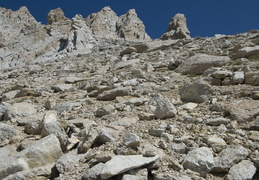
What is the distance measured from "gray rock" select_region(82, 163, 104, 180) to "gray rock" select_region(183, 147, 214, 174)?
1257 mm

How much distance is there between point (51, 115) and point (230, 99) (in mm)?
4357

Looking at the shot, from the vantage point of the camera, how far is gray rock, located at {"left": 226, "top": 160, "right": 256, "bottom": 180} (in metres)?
3.36

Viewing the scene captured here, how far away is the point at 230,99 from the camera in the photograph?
6.20 meters

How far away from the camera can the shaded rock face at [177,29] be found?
155 feet

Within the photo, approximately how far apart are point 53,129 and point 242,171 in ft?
11.8

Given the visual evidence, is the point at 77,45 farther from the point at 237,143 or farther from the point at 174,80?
the point at 237,143

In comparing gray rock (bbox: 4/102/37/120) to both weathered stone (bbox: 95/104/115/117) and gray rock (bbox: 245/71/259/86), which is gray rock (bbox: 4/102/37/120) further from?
gray rock (bbox: 245/71/259/86)

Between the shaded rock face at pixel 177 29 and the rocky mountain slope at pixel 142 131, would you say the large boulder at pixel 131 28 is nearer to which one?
the shaded rock face at pixel 177 29

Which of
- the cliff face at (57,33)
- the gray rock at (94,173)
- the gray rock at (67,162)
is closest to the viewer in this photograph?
the gray rock at (94,173)

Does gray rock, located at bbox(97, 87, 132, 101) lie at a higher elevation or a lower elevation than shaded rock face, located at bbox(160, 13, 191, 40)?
lower

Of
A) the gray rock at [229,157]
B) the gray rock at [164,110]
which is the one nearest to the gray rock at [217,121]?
the gray rock at [164,110]

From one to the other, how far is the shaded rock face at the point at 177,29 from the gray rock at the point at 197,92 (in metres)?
40.1

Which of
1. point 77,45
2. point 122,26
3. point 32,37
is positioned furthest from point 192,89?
point 122,26

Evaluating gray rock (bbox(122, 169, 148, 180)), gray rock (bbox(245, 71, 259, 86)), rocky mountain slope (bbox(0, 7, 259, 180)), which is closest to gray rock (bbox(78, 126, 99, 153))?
rocky mountain slope (bbox(0, 7, 259, 180))
